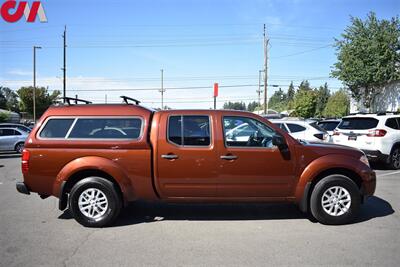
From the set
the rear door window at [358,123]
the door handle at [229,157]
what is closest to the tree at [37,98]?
the rear door window at [358,123]

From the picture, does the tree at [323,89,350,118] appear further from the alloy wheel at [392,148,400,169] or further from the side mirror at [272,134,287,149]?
the side mirror at [272,134,287,149]

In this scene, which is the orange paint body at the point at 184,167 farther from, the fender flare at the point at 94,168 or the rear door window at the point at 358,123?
the rear door window at the point at 358,123

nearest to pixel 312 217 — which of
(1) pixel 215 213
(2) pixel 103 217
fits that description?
(1) pixel 215 213

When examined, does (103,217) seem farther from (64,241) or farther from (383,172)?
(383,172)

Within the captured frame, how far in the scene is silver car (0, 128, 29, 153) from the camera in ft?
57.3

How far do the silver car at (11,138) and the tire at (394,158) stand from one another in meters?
15.7

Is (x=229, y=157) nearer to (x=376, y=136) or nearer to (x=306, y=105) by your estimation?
(x=376, y=136)

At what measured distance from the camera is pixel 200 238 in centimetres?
518

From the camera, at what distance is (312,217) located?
20.2 ft

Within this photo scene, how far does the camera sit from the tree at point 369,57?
92.4 ft

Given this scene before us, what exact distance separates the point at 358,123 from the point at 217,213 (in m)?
7.30

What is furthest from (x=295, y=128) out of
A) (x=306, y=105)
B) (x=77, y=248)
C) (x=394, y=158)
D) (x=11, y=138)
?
(x=306, y=105)

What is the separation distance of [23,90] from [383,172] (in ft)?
211

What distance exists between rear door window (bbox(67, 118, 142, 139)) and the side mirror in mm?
2105
